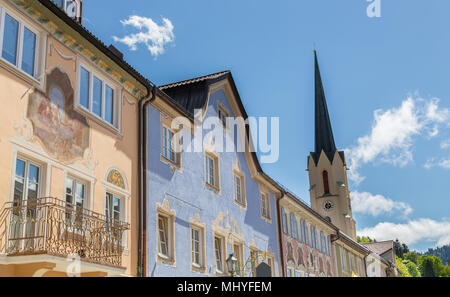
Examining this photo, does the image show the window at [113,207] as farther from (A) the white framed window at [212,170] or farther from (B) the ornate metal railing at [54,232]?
(A) the white framed window at [212,170]

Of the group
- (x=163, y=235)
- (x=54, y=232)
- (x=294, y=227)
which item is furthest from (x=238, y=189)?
(x=54, y=232)

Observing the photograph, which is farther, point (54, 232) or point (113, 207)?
point (113, 207)

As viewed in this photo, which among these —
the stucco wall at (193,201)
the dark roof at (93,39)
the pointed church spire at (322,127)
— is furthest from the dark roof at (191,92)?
the pointed church spire at (322,127)

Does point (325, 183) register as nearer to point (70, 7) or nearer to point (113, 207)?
point (70, 7)

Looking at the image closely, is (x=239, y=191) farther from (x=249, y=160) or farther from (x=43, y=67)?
(x=43, y=67)

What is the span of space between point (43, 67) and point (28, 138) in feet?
5.81

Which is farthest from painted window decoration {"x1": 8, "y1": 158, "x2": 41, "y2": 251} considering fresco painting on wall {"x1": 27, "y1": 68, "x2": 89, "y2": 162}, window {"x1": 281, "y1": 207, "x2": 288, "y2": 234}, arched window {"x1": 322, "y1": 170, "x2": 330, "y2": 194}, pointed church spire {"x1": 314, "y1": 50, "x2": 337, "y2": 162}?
pointed church spire {"x1": 314, "y1": 50, "x2": 337, "y2": 162}

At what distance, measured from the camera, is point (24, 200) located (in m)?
10.5

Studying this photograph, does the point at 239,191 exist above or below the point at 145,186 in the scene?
above

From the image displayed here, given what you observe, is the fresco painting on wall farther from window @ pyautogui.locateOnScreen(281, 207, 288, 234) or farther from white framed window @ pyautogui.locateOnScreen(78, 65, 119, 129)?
window @ pyautogui.locateOnScreen(281, 207, 288, 234)

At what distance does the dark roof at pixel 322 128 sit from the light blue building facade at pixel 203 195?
158 feet

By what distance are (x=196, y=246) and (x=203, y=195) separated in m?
1.74
